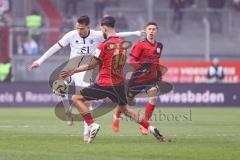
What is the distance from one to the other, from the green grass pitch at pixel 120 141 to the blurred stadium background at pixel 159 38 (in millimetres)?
6844

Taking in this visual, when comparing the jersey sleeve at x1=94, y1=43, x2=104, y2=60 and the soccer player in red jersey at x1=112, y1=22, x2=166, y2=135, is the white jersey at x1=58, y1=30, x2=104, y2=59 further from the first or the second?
the soccer player in red jersey at x1=112, y1=22, x2=166, y2=135

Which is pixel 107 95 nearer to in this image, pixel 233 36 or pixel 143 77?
pixel 143 77

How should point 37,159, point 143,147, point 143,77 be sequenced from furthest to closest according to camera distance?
1. point 143,77
2. point 143,147
3. point 37,159

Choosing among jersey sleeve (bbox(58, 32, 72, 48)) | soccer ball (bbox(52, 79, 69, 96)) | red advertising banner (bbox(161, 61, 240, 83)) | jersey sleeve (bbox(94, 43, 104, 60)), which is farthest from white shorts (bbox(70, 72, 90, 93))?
red advertising banner (bbox(161, 61, 240, 83))

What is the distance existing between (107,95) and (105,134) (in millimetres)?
2528

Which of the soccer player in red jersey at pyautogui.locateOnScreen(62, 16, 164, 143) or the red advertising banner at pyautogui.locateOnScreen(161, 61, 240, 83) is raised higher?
the soccer player in red jersey at pyautogui.locateOnScreen(62, 16, 164, 143)

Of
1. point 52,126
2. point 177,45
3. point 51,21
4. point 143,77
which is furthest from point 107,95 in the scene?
point 177,45

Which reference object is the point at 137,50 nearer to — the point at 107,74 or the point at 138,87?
the point at 138,87

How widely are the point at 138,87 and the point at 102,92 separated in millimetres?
4045

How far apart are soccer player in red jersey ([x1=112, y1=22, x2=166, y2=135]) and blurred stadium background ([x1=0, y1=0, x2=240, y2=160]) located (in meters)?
8.34

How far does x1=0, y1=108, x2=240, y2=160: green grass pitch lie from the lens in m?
13.6

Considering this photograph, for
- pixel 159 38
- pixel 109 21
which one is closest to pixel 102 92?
pixel 109 21

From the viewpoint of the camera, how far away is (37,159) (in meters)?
12.9

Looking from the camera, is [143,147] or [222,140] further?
[222,140]
